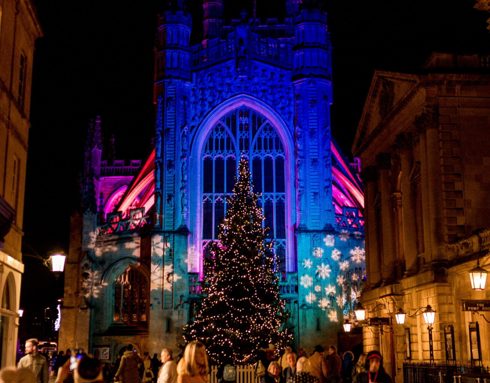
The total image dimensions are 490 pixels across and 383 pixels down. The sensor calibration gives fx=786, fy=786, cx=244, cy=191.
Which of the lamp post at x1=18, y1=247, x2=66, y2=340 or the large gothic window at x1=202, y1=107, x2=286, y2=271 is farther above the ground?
the large gothic window at x1=202, y1=107, x2=286, y2=271

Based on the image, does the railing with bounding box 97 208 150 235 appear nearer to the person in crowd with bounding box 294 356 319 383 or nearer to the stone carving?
the stone carving

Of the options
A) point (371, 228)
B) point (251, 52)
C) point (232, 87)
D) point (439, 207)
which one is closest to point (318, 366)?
point (439, 207)

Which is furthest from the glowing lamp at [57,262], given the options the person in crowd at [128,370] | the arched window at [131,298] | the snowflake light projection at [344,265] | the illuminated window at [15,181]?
the arched window at [131,298]

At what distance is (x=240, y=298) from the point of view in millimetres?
34125

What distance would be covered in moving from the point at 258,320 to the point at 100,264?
12791 millimetres

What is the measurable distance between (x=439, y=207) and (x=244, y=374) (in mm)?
11268

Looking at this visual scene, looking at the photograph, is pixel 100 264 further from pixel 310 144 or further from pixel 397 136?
pixel 397 136

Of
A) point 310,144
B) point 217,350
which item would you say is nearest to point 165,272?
point 217,350

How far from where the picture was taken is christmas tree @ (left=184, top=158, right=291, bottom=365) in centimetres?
3375

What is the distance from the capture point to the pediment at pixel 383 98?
1053 inches

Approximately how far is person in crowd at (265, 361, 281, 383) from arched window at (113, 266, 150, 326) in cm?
2550

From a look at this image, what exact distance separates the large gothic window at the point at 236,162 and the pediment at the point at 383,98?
8.87m

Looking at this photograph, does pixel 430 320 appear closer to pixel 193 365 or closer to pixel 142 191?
pixel 193 365

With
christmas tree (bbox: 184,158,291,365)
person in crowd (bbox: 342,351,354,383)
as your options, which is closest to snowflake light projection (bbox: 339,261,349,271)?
christmas tree (bbox: 184,158,291,365)
